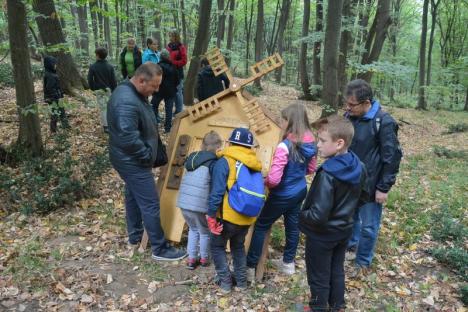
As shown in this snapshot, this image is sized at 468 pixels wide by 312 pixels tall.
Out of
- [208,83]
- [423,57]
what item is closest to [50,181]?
[208,83]

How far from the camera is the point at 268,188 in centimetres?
448

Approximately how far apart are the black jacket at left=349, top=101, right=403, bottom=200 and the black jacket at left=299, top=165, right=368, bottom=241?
0.94 metres

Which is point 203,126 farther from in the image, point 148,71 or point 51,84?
point 51,84

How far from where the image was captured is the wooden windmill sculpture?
514 centimetres

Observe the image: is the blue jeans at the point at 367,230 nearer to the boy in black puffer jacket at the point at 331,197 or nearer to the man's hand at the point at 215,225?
the boy in black puffer jacket at the point at 331,197

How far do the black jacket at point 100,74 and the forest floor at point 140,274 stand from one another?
3101 mm

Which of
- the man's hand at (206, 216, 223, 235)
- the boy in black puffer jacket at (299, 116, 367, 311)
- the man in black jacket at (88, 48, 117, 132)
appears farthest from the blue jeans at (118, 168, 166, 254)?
the man in black jacket at (88, 48, 117, 132)

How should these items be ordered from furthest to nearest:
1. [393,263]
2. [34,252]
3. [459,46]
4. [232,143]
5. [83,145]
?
[459,46] < [83,145] < [393,263] < [34,252] < [232,143]

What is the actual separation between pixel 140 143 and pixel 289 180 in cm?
177

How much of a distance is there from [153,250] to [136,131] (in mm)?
1625

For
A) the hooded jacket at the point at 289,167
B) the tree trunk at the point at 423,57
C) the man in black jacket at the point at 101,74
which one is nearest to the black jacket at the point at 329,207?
the hooded jacket at the point at 289,167

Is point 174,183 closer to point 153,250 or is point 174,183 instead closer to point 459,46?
point 153,250

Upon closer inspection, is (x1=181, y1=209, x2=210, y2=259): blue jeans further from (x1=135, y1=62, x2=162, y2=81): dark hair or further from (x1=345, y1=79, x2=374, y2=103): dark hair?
(x1=345, y1=79, x2=374, y2=103): dark hair

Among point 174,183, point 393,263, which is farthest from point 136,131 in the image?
point 393,263
